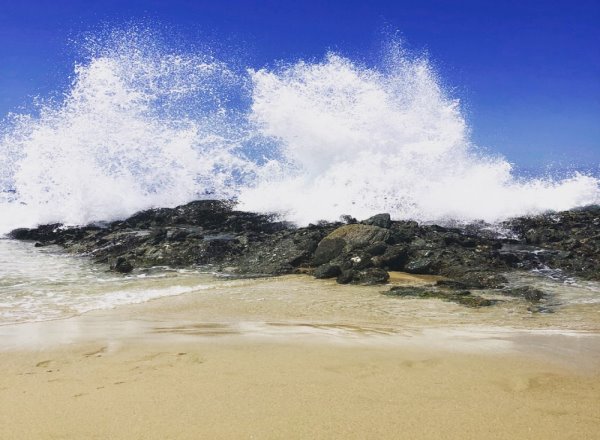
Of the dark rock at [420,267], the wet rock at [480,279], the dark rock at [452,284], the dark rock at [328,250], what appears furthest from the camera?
the dark rock at [328,250]

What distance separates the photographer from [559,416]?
329 centimetres

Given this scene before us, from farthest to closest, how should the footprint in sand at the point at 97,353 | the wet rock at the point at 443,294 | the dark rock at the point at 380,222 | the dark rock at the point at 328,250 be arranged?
the dark rock at the point at 380,222 < the dark rock at the point at 328,250 < the wet rock at the point at 443,294 < the footprint in sand at the point at 97,353

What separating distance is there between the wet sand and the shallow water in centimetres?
52

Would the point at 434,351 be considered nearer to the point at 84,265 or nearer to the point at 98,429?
the point at 98,429

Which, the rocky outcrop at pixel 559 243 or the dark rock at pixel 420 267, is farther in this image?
the rocky outcrop at pixel 559 243

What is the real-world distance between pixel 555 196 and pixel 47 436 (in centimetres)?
2285

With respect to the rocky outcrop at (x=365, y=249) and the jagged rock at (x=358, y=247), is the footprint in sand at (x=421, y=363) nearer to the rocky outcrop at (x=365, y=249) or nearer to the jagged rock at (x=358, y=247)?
the rocky outcrop at (x=365, y=249)

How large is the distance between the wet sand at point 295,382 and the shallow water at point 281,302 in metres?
0.52

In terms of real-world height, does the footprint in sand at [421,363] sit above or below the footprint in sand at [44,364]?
above

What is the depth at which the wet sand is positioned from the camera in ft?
10.2

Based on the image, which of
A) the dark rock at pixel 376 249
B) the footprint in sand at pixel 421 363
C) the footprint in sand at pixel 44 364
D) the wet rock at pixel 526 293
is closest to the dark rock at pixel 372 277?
the dark rock at pixel 376 249

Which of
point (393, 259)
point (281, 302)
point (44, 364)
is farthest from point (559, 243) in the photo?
point (44, 364)

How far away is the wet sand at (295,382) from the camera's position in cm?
311

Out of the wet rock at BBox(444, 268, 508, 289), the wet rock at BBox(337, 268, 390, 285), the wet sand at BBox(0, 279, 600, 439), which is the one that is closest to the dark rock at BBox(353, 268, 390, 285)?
the wet rock at BBox(337, 268, 390, 285)
